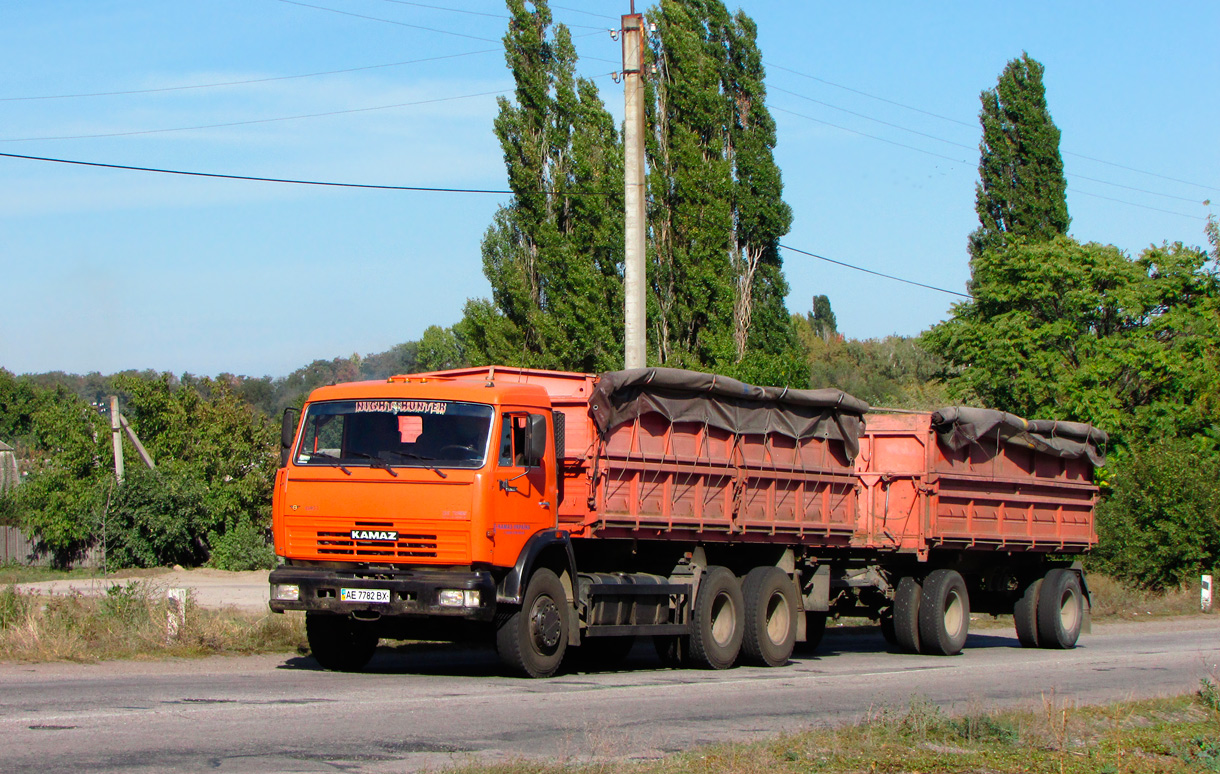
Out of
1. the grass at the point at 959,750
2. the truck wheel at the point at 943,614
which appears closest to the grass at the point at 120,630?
the grass at the point at 959,750

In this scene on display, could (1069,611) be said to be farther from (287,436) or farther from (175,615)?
(175,615)

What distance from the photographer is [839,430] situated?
1630 centimetres

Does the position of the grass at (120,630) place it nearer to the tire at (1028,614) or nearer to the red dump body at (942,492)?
the red dump body at (942,492)

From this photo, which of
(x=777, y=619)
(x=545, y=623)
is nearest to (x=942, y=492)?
(x=777, y=619)

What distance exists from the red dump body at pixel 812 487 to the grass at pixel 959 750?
164 inches

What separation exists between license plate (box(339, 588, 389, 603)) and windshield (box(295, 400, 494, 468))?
3.74 ft

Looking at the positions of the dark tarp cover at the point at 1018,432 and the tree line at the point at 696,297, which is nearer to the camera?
the dark tarp cover at the point at 1018,432

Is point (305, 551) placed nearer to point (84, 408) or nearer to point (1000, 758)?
point (1000, 758)

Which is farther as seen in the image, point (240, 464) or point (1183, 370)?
point (240, 464)

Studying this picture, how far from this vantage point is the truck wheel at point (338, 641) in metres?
12.4

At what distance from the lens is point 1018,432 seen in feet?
61.3

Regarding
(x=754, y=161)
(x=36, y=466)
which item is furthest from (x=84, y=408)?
(x=754, y=161)

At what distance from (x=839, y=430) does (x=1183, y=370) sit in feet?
76.1

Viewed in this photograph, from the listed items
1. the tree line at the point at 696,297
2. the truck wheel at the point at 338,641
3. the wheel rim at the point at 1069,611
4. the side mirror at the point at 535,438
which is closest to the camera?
the side mirror at the point at 535,438
